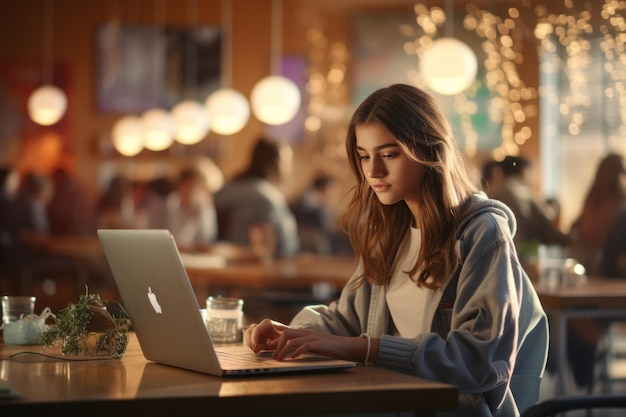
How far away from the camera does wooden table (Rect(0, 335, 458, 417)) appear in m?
1.71

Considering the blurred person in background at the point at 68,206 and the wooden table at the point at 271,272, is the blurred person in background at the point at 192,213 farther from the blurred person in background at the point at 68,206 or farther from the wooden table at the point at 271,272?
the blurred person in background at the point at 68,206

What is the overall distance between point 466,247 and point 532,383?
0.35m

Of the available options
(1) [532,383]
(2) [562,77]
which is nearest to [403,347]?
(1) [532,383]

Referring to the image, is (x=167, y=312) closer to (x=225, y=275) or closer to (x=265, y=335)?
(x=265, y=335)

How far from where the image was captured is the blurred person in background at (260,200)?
7.03m

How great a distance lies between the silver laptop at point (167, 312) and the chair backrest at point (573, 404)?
1.19 ft

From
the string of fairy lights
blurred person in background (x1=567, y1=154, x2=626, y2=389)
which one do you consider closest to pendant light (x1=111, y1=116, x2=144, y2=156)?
the string of fairy lights

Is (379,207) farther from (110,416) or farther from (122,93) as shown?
(122,93)

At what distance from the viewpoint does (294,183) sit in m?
12.1

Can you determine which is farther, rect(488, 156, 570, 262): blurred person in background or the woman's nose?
rect(488, 156, 570, 262): blurred person in background

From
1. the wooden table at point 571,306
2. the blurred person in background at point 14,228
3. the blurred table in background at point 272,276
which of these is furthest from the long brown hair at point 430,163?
the blurred person in background at point 14,228

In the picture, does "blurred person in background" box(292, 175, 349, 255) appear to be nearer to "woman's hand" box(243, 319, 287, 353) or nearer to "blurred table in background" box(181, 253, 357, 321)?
"blurred table in background" box(181, 253, 357, 321)

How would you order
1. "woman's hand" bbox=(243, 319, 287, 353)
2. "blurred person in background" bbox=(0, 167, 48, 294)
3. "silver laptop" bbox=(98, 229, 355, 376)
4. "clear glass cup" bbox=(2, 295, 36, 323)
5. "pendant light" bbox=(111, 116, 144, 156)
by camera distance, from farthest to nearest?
"pendant light" bbox=(111, 116, 144, 156) → "blurred person in background" bbox=(0, 167, 48, 294) → "clear glass cup" bbox=(2, 295, 36, 323) → "woman's hand" bbox=(243, 319, 287, 353) → "silver laptop" bbox=(98, 229, 355, 376)

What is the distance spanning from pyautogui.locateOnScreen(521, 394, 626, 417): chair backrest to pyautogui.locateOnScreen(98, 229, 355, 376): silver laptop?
362 mm
